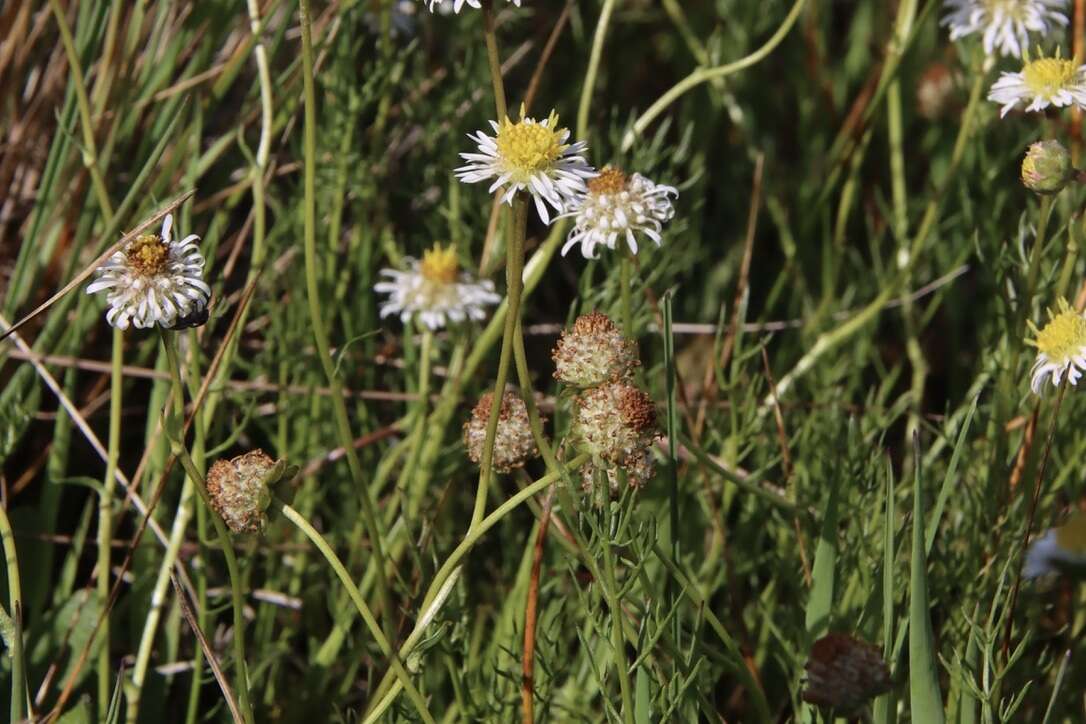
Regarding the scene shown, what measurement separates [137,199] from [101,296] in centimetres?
17

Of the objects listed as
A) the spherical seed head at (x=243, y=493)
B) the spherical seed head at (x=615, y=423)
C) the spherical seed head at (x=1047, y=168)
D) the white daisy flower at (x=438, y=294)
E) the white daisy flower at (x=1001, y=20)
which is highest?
the white daisy flower at (x=1001, y=20)

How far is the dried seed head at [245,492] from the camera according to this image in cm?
96

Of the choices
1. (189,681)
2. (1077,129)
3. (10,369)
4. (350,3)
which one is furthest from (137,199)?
(1077,129)

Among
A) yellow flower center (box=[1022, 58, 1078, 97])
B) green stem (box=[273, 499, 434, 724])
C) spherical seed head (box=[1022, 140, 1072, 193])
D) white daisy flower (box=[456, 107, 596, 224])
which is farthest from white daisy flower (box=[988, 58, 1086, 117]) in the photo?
green stem (box=[273, 499, 434, 724])

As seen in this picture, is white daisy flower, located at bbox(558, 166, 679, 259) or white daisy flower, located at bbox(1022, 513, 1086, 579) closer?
white daisy flower, located at bbox(558, 166, 679, 259)

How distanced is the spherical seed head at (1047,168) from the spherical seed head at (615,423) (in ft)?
1.52

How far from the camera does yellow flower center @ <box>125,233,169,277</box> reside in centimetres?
99

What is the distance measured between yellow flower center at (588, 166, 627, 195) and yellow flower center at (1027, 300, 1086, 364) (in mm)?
413

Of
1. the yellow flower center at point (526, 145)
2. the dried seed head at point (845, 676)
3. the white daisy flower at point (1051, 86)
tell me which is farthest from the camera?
the white daisy flower at point (1051, 86)

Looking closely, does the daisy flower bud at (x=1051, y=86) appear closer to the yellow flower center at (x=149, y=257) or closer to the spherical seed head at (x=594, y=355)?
the spherical seed head at (x=594, y=355)

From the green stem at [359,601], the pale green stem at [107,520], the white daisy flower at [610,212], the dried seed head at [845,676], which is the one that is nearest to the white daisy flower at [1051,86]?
the white daisy flower at [610,212]

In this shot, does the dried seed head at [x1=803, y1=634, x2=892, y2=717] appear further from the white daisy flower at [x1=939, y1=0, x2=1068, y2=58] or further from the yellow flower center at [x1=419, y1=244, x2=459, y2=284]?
the white daisy flower at [x1=939, y1=0, x2=1068, y2=58]

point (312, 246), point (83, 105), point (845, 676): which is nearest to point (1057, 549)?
point (845, 676)

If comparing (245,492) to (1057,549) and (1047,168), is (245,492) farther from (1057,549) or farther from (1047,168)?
(1057,549)
